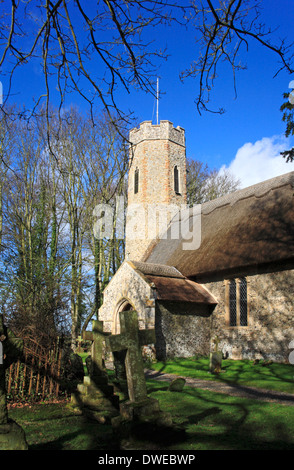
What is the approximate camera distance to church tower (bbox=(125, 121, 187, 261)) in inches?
906

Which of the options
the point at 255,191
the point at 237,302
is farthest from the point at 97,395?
the point at 255,191

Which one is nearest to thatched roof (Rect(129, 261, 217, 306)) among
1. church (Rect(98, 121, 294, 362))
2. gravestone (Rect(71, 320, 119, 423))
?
church (Rect(98, 121, 294, 362))

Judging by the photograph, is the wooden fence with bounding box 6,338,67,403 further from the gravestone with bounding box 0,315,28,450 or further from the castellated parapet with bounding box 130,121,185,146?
the castellated parapet with bounding box 130,121,185,146

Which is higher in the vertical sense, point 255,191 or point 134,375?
point 255,191

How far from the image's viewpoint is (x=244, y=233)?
15047 mm

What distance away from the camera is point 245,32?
3.50m

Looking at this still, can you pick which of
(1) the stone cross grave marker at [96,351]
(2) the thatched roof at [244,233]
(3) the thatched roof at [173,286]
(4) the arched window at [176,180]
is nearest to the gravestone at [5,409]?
(1) the stone cross grave marker at [96,351]

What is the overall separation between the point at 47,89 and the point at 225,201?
53.0ft

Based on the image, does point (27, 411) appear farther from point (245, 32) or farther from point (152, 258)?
point (152, 258)

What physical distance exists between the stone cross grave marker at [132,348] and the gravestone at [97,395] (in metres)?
1.62

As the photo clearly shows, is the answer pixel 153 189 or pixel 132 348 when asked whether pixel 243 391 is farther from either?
pixel 153 189

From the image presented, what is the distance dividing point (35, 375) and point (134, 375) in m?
4.06

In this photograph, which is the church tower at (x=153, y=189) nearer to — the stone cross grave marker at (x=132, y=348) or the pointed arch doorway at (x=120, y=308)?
the pointed arch doorway at (x=120, y=308)

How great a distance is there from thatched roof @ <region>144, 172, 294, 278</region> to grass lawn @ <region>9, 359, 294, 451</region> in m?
5.61
